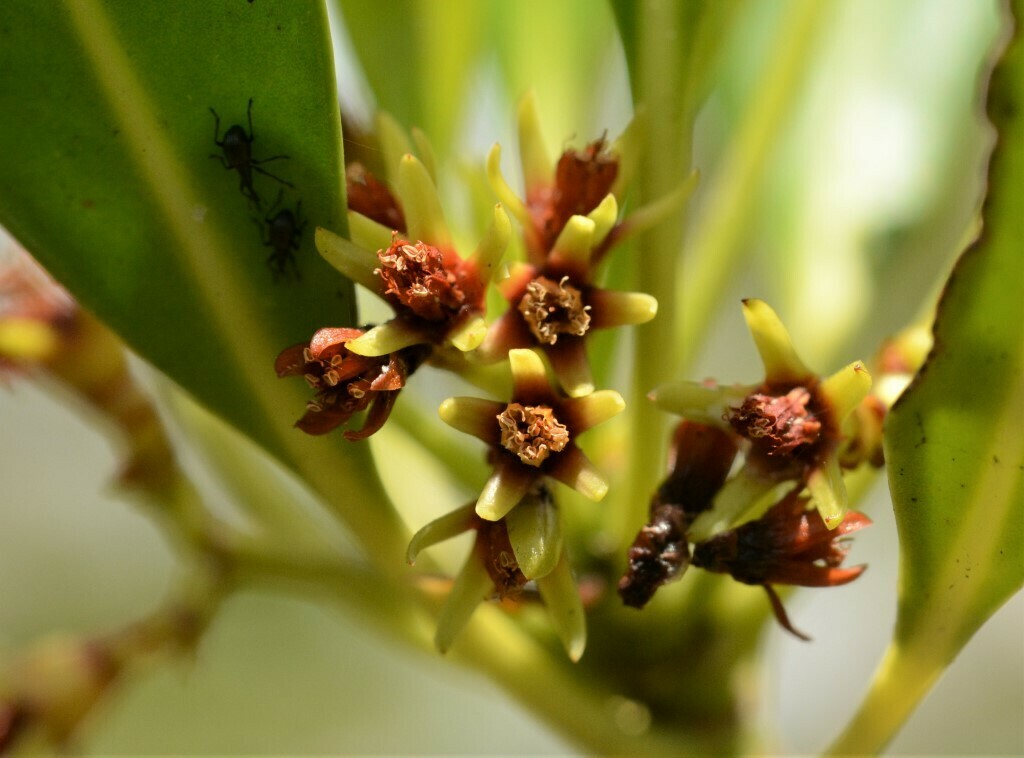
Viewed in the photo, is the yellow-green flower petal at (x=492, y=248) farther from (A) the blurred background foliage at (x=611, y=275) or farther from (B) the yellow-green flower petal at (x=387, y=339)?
(A) the blurred background foliage at (x=611, y=275)

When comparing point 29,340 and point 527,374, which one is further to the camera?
point 29,340

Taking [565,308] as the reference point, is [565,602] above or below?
A: below

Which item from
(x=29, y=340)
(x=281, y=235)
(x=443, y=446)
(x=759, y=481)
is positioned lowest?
(x=443, y=446)

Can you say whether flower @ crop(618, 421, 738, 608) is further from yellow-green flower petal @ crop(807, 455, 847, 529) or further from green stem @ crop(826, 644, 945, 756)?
green stem @ crop(826, 644, 945, 756)

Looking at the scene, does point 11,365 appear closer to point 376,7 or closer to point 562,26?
point 376,7

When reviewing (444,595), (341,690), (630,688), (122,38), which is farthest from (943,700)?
(122,38)

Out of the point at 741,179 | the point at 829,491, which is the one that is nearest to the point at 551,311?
the point at 829,491

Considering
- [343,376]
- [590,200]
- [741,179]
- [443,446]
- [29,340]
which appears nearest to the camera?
[343,376]

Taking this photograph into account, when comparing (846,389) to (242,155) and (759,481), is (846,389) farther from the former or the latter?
(242,155)
